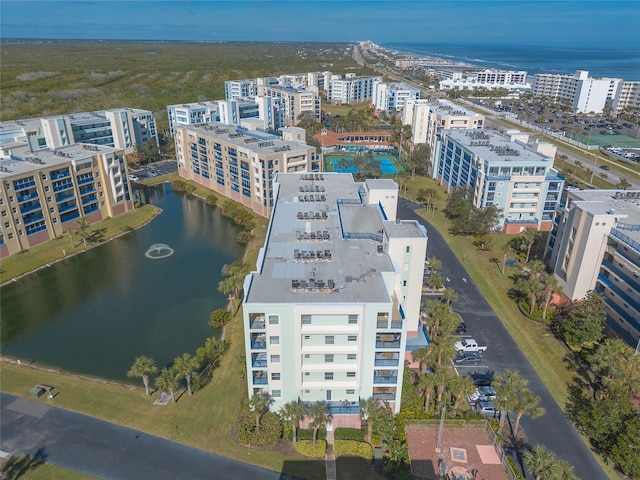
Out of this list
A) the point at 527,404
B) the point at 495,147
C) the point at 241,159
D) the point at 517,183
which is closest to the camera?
the point at 527,404

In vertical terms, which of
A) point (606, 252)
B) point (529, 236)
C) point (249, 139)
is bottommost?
point (529, 236)

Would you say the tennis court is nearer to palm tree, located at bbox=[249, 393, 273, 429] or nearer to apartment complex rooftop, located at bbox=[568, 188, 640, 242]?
apartment complex rooftop, located at bbox=[568, 188, 640, 242]

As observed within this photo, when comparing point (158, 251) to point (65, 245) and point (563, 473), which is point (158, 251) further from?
point (563, 473)

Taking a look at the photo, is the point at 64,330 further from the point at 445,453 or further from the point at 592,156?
the point at 592,156

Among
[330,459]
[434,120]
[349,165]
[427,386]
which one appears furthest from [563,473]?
[434,120]

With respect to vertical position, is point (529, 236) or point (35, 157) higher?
point (35, 157)

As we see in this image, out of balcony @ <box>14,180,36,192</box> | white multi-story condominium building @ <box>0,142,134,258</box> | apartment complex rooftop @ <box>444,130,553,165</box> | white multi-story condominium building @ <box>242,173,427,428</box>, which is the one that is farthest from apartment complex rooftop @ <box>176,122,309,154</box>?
white multi-story condominium building @ <box>242,173,427,428</box>

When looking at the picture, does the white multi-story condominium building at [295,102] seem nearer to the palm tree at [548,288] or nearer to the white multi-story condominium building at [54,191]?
the white multi-story condominium building at [54,191]
